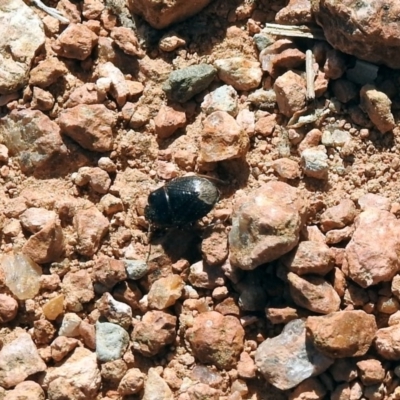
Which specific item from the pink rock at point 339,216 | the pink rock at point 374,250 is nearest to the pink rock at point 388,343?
the pink rock at point 374,250

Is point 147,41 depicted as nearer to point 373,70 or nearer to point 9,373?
point 373,70

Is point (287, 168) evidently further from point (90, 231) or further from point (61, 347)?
point (61, 347)

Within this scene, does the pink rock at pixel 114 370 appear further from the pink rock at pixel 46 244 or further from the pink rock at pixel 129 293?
the pink rock at pixel 46 244

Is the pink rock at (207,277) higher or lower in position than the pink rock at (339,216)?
lower

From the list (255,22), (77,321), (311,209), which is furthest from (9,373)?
(255,22)

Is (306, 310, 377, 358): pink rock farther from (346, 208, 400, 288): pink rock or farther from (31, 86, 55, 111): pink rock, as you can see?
(31, 86, 55, 111): pink rock
